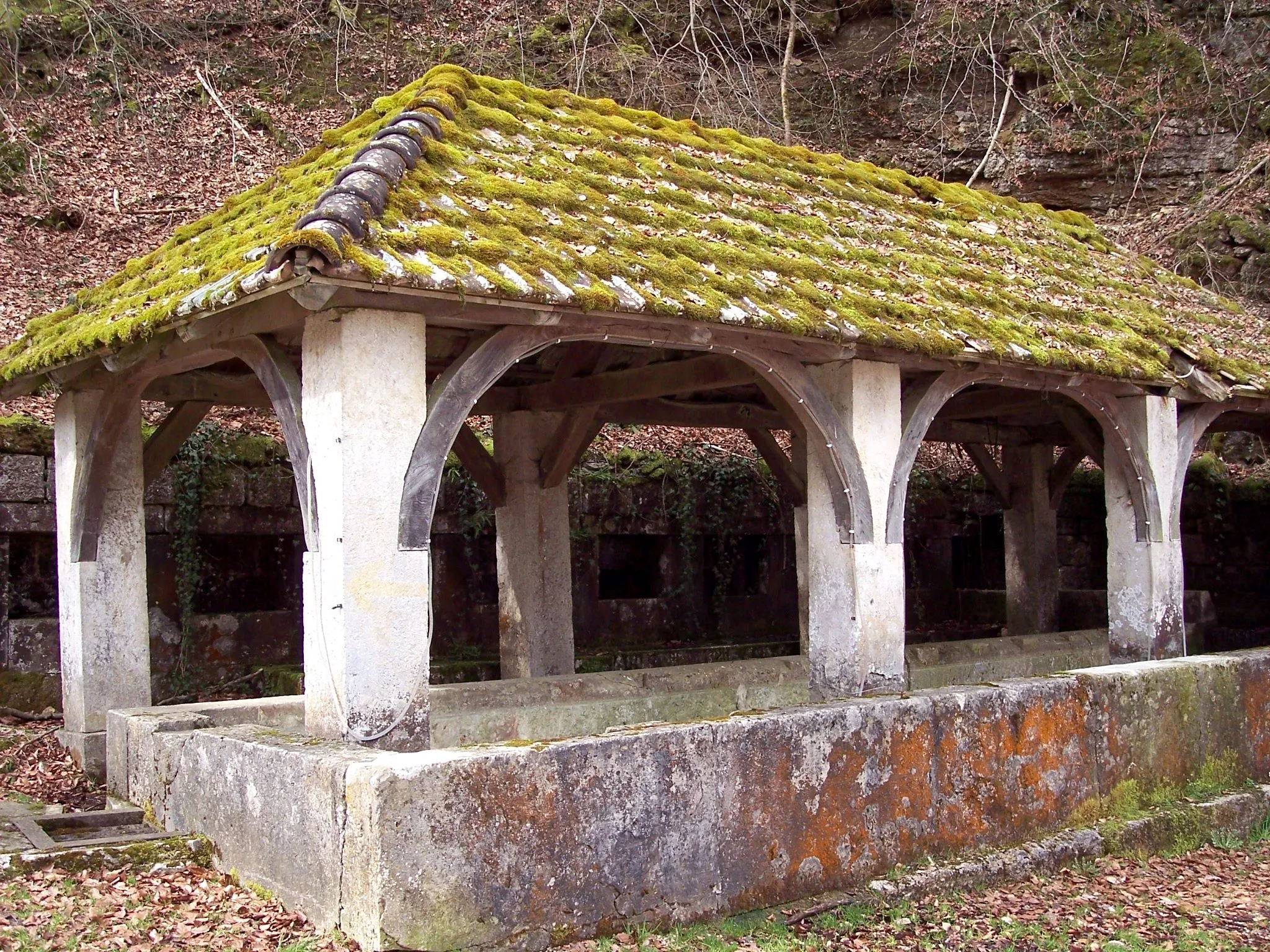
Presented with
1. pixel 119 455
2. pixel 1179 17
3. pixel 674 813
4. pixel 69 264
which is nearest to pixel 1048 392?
pixel 674 813

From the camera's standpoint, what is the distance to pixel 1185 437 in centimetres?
848

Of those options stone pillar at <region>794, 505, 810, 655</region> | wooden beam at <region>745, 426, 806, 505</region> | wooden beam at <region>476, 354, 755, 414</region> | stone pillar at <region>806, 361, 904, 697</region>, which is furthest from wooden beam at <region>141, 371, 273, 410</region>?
stone pillar at <region>794, 505, 810, 655</region>

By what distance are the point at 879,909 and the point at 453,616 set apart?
237 inches

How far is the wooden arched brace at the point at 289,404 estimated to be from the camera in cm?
516

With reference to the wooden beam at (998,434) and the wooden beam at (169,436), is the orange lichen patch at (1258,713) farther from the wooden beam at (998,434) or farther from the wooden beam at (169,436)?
the wooden beam at (169,436)

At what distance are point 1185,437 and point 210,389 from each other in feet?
21.4

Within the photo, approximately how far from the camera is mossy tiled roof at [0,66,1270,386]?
517 centimetres

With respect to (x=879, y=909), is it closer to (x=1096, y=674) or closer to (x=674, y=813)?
(x=674, y=813)

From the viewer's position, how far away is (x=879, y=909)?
5.21 metres

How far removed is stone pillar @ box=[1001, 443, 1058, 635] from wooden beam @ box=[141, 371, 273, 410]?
758 centimetres

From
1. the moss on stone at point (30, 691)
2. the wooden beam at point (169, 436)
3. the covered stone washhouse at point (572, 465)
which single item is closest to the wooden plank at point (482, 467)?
the covered stone washhouse at point (572, 465)

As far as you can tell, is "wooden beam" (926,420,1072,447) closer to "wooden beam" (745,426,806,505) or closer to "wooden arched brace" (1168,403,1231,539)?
"wooden beam" (745,426,806,505)

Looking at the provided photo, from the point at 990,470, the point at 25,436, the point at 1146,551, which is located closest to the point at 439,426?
the point at 25,436

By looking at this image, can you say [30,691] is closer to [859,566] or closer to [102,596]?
[102,596]
